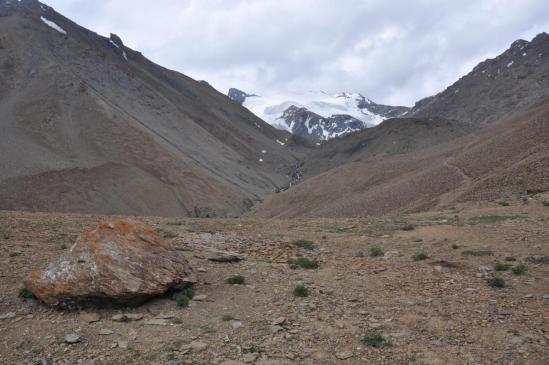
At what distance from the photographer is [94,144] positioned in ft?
197

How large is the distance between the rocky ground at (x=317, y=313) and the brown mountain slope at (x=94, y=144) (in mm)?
37035

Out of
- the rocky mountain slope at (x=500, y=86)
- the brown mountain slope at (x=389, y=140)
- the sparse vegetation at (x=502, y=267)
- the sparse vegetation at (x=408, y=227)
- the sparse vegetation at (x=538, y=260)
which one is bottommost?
the sparse vegetation at (x=502, y=267)

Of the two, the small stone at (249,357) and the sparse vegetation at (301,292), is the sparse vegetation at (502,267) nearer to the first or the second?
the sparse vegetation at (301,292)

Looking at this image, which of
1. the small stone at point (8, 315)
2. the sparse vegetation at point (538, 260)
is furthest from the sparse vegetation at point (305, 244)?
the small stone at point (8, 315)

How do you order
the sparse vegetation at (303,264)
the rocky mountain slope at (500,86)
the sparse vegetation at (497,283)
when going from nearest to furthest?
1. the sparse vegetation at (497,283)
2. the sparse vegetation at (303,264)
3. the rocky mountain slope at (500,86)

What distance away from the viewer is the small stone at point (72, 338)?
843 cm

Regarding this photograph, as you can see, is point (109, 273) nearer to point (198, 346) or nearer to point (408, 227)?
point (198, 346)

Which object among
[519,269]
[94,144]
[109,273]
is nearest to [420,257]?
[519,269]

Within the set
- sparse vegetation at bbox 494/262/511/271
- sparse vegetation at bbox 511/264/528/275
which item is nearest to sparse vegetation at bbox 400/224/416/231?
sparse vegetation at bbox 494/262/511/271

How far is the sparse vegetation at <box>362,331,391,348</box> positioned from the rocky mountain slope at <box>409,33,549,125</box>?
121036mm

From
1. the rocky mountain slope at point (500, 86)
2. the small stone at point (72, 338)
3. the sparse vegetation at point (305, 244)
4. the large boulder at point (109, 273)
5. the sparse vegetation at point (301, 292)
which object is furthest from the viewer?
the rocky mountain slope at point (500, 86)

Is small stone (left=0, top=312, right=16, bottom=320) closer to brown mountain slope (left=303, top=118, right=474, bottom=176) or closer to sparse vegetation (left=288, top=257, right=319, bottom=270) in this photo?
sparse vegetation (left=288, top=257, right=319, bottom=270)

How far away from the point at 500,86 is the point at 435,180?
12033 cm

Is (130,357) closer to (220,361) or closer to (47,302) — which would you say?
(220,361)
